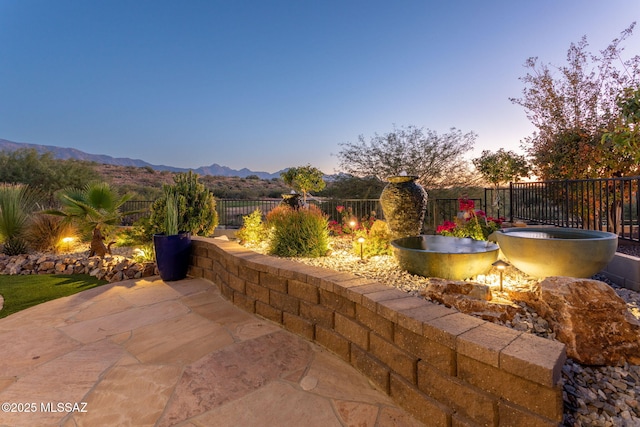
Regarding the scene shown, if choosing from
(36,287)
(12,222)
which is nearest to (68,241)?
(12,222)

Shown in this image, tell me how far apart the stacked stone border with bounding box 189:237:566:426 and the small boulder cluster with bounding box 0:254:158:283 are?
3002 millimetres

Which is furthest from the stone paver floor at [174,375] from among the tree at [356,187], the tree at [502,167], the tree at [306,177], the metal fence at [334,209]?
the tree at [356,187]

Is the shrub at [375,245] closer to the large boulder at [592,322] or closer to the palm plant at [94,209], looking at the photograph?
the large boulder at [592,322]

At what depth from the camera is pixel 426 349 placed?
4.90ft

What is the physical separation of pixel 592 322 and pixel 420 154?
11.1 metres

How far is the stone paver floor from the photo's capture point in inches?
61.5

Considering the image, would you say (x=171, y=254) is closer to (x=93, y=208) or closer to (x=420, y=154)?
(x=93, y=208)

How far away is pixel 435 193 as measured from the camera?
39.3 feet

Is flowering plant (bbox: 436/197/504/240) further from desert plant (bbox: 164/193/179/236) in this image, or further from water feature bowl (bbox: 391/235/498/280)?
desert plant (bbox: 164/193/179/236)

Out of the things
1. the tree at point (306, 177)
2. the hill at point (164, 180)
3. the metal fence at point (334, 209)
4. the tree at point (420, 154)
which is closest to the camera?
the tree at point (306, 177)

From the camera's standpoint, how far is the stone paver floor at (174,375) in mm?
1562

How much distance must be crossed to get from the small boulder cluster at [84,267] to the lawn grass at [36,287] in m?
0.15

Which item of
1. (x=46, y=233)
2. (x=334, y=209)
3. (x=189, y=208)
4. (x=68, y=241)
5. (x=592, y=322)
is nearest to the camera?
(x=592, y=322)

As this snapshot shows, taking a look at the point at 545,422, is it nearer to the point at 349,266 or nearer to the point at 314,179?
the point at 349,266
